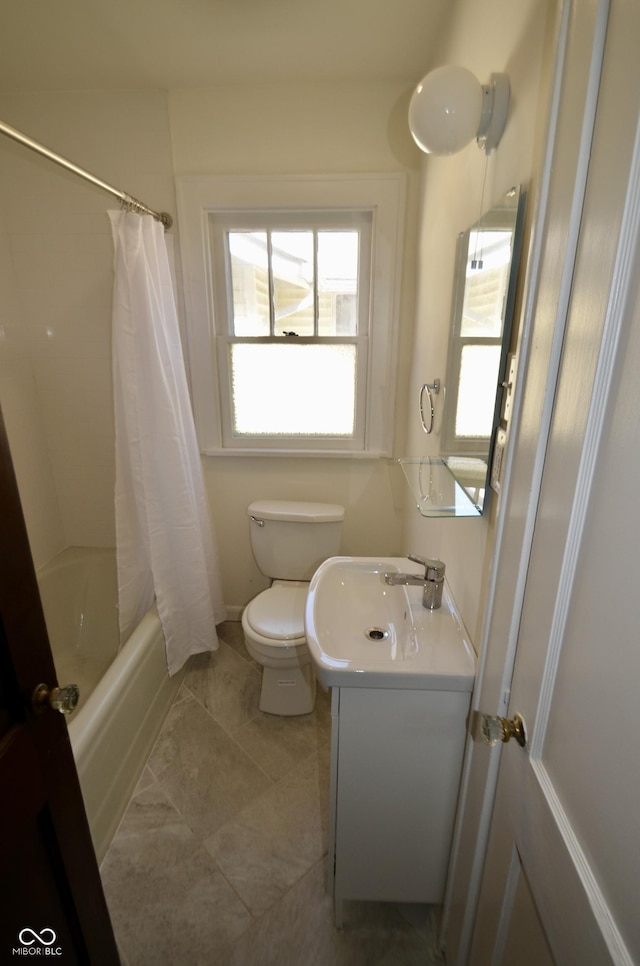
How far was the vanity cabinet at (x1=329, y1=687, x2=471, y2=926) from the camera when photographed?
1.07 metres

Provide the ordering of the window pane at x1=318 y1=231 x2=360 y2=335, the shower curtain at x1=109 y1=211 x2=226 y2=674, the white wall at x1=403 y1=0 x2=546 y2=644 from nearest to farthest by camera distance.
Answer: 1. the white wall at x1=403 y1=0 x2=546 y2=644
2. the shower curtain at x1=109 y1=211 x2=226 y2=674
3. the window pane at x1=318 y1=231 x2=360 y2=335

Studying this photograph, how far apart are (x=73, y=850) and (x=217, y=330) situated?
6.28ft

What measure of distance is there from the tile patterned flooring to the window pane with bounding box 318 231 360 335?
5.79ft

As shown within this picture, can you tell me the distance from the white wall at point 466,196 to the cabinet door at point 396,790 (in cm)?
24

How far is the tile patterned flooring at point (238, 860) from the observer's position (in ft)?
4.06

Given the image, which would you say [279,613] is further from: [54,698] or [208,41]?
[208,41]

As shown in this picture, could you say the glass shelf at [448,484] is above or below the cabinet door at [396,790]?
above

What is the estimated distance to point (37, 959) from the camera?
763 mm

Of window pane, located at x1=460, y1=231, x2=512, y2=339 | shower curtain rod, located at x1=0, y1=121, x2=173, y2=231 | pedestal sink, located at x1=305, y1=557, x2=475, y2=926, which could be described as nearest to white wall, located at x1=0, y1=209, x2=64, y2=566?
shower curtain rod, located at x1=0, y1=121, x2=173, y2=231

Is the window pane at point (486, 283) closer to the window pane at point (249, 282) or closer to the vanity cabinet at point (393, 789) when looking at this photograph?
the vanity cabinet at point (393, 789)

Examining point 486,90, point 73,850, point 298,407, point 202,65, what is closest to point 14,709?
point 73,850

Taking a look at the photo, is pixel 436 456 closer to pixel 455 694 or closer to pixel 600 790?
pixel 455 694

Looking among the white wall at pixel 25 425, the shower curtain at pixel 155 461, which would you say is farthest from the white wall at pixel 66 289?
the shower curtain at pixel 155 461

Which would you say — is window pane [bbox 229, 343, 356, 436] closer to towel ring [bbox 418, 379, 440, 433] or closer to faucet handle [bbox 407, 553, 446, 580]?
towel ring [bbox 418, 379, 440, 433]
